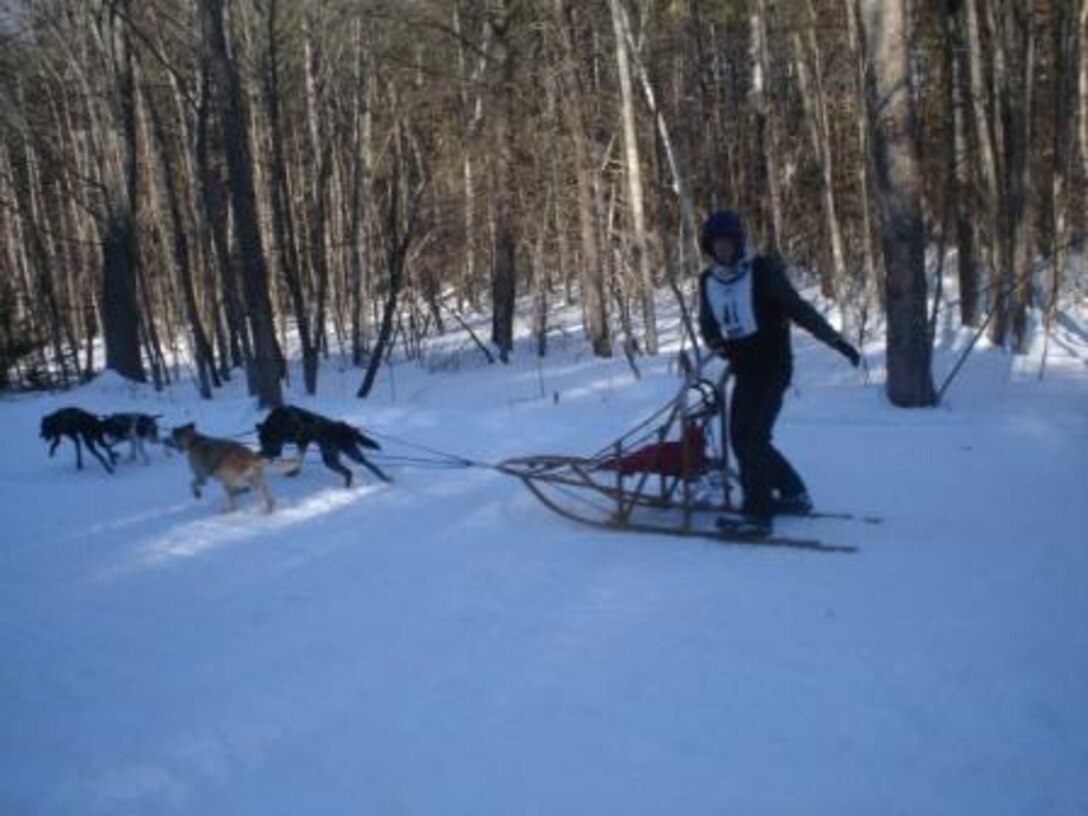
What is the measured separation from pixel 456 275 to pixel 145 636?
2209 centimetres

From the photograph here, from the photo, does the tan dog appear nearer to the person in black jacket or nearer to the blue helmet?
the person in black jacket

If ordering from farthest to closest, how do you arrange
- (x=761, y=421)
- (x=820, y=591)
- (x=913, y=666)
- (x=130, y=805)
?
1. (x=761, y=421)
2. (x=820, y=591)
3. (x=913, y=666)
4. (x=130, y=805)

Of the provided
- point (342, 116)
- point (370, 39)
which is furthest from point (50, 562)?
point (342, 116)

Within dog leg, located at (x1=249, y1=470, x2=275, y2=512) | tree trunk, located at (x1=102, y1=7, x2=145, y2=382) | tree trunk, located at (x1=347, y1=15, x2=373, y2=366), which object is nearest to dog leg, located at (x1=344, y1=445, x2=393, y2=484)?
dog leg, located at (x1=249, y1=470, x2=275, y2=512)

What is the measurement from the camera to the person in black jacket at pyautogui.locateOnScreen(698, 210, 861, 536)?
570cm

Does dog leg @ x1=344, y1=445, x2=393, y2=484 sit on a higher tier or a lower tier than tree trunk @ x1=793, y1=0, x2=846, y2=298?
lower

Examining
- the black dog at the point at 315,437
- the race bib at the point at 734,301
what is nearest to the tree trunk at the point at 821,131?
the black dog at the point at 315,437

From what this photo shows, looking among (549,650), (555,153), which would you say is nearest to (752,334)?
(549,650)

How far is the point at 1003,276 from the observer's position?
1326cm

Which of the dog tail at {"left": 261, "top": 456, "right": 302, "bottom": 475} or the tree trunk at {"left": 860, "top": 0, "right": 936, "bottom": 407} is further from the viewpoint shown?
the tree trunk at {"left": 860, "top": 0, "right": 936, "bottom": 407}

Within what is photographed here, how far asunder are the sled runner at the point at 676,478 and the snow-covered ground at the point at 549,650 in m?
0.21

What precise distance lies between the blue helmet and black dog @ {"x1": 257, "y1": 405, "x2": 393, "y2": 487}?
315 cm

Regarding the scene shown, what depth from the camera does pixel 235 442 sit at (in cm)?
723

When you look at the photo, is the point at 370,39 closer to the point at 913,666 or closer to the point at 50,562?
the point at 50,562
